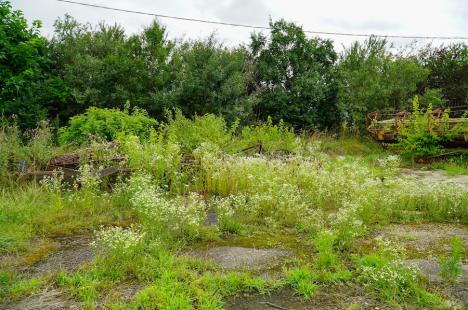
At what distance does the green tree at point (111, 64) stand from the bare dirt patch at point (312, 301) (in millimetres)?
10912

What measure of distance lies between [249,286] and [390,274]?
1.21 m

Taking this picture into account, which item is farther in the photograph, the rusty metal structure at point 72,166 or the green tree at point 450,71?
the green tree at point 450,71

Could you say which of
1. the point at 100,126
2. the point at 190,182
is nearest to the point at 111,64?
→ the point at 100,126

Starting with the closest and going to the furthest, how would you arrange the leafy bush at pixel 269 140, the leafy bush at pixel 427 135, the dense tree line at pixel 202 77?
the leafy bush at pixel 269 140 → the leafy bush at pixel 427 135 → the dense tree line at pixel 202 77

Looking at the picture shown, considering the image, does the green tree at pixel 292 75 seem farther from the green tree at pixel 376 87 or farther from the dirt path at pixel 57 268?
the dirt path at pixel 57 268

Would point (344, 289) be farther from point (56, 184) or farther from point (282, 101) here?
point (282, 101)

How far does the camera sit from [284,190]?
219 inches

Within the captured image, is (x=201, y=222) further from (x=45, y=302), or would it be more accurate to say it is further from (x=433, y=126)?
(x=433, y=126)

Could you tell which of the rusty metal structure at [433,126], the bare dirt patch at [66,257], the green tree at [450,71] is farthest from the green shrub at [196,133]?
the green tree at [450,71]

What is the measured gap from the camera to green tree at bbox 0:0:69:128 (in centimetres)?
1101

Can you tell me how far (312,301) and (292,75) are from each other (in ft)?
44.1

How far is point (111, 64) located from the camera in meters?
13.6

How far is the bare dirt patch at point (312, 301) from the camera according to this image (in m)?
3.14

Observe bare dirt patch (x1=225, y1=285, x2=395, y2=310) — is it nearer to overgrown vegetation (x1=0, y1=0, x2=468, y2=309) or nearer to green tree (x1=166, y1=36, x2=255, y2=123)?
overgrown vegetation (x1=0, y1=0, x2=468, y2=309)
